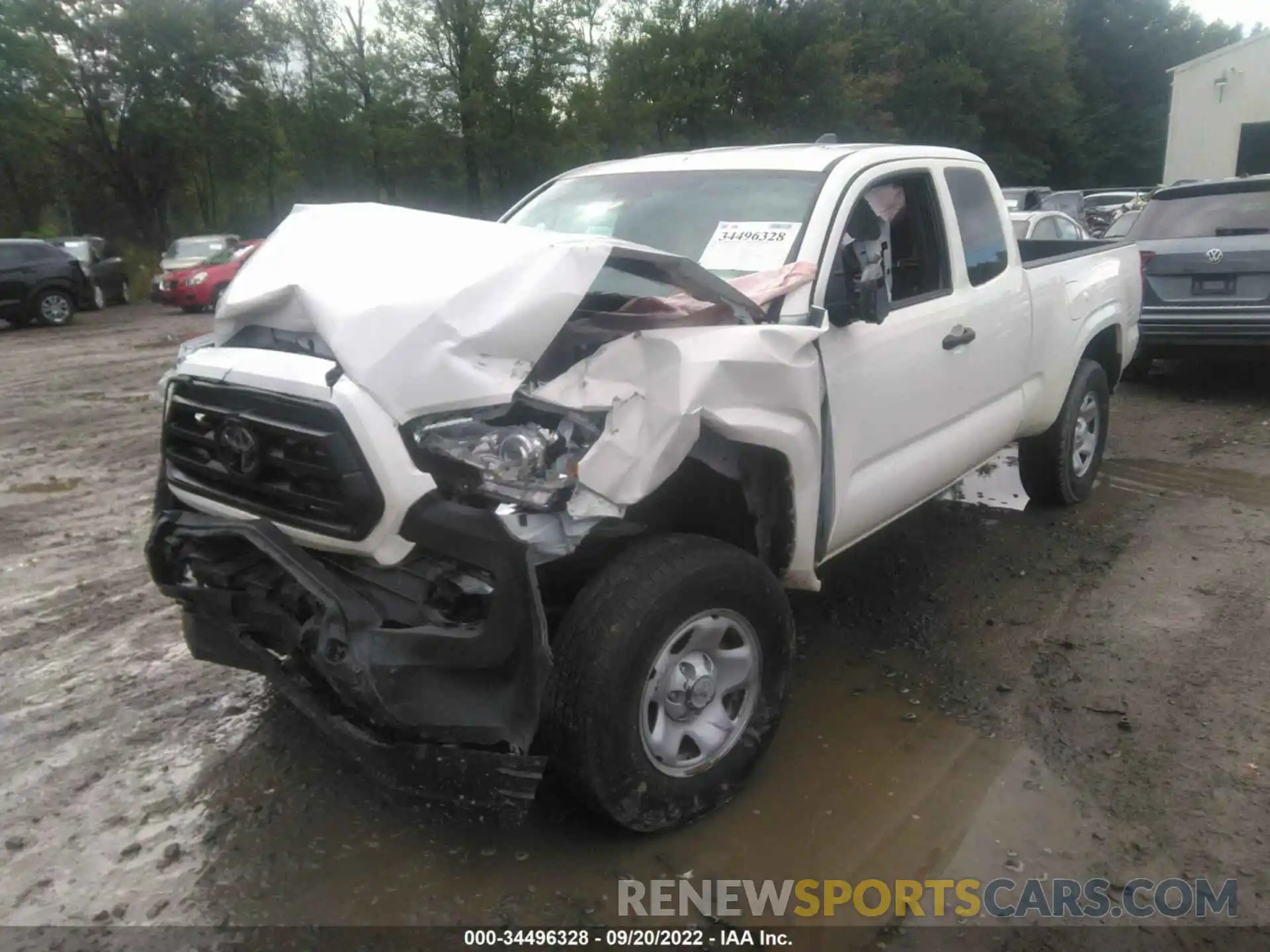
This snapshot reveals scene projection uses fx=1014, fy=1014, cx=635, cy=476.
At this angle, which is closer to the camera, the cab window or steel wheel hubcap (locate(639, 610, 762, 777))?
steel wheel hubcap (locate(639, 610, 762, 777))

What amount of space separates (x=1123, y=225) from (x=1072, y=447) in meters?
5.23

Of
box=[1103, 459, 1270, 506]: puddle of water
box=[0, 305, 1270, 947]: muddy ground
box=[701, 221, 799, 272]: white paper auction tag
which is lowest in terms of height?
box=[1103, 459, 1270, 506]: puddle of water

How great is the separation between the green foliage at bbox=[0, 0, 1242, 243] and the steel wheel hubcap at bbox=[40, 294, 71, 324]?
8599mm

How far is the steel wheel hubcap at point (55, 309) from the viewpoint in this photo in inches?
703

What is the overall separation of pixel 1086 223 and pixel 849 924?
23490 millimetres

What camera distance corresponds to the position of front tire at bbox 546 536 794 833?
8.90ft

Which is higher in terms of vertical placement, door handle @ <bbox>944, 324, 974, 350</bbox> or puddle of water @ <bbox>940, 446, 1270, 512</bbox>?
door handle @ <bbox>944, 324, 974, 350</bbox>

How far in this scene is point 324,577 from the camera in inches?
107

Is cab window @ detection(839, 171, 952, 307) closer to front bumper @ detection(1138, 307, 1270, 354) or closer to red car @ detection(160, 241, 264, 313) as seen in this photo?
front bumper @ detection(1138, 307, 1270, 354)

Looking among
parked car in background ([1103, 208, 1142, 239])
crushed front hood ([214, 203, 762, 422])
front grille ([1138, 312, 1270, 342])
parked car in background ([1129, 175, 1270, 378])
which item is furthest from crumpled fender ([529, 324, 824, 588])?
parked car in background ([1103, 208, 1142, 239])

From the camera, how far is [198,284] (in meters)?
19.9

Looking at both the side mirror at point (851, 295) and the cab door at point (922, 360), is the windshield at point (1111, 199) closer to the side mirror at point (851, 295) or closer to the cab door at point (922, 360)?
the cab door at point (922, 360)

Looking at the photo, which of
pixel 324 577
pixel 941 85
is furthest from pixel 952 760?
pixel 941 85

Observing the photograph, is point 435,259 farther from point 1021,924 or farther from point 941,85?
point 941,85
